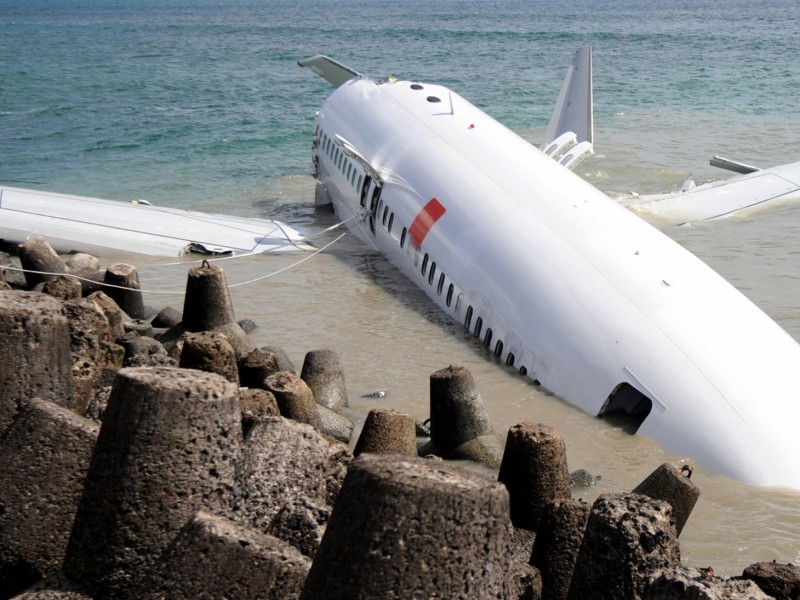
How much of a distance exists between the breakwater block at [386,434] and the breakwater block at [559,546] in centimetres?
330

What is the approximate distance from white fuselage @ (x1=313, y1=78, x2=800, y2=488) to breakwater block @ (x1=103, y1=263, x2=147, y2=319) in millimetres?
5223

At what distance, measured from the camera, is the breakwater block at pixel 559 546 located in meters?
8.38

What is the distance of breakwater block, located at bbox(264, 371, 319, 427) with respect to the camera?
11.8 m

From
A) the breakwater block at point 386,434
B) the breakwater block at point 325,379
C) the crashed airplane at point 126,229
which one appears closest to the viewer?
the breakwater block at point 386,434

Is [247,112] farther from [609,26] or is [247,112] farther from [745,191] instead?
[609,26]

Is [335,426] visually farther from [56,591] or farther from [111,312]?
[56,591]

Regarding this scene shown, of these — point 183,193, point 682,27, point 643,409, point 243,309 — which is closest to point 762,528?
point 643,409

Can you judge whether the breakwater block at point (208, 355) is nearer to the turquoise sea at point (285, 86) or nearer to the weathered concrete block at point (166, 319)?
the weathered concrete block at point (166, 319)

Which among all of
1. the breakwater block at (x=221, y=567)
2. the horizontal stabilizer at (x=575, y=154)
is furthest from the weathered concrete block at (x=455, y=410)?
the horizontal stabilizer at (x=575, y=154)

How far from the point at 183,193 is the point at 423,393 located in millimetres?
20561

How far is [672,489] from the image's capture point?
1028 centimetres

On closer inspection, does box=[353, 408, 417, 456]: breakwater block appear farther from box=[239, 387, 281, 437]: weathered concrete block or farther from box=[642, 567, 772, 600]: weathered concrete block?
box=[642, 567, 772, 600]: weathered concrete block

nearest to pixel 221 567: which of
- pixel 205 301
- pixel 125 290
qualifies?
pixel 205 301

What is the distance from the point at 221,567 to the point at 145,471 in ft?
2.94
